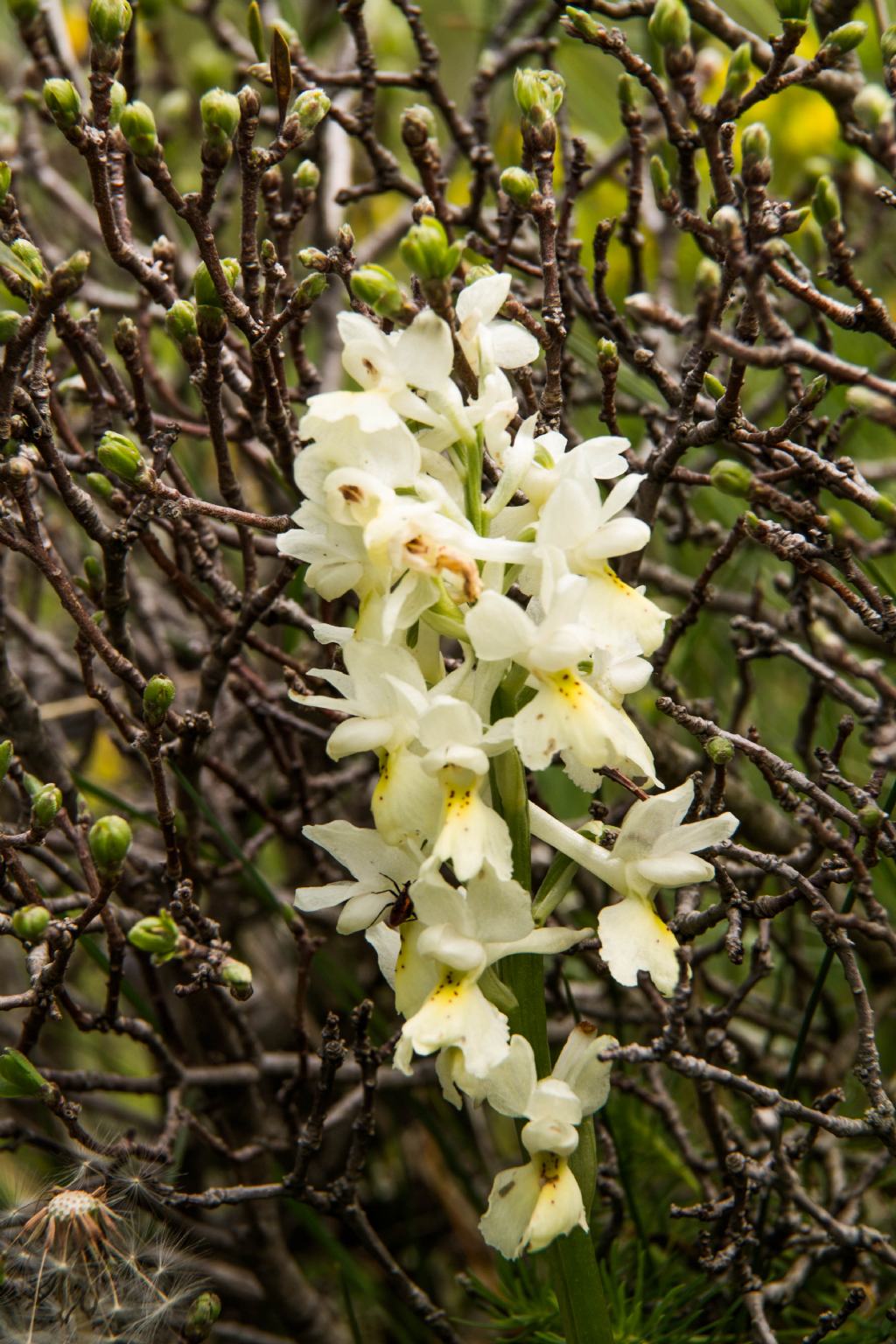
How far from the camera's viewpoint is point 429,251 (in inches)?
38.5

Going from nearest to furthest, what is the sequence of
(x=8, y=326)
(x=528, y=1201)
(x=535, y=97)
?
(x=528, y=1201)
(x=8, y=326)
(x=535, y=97)

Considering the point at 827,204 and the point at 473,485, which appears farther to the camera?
the point at 827,204

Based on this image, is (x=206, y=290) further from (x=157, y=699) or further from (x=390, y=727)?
(x=390, y=727)

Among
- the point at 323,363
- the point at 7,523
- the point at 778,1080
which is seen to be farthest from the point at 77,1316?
the point at 323,363

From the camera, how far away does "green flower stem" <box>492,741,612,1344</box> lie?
1.09 meters

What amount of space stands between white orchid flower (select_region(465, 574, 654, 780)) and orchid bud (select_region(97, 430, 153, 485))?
405mm

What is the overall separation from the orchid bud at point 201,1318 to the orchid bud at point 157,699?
2.05 feet

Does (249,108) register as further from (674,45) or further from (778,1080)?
(778,1080)

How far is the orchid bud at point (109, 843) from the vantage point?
1.14 m

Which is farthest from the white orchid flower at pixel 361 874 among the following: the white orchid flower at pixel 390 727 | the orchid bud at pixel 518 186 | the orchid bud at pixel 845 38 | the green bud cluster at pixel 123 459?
the orchid bud at pixel 845 38

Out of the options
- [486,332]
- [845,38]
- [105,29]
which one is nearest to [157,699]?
[486,332]

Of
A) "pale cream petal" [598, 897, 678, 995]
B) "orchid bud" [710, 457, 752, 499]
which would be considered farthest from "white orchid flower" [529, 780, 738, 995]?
"orchid bud" [710, 457, 752, 499]

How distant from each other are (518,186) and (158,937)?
0.88 m

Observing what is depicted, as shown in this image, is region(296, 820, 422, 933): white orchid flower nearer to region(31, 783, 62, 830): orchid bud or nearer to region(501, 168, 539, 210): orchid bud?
region(31, 783, 62, 830): orchid bud
